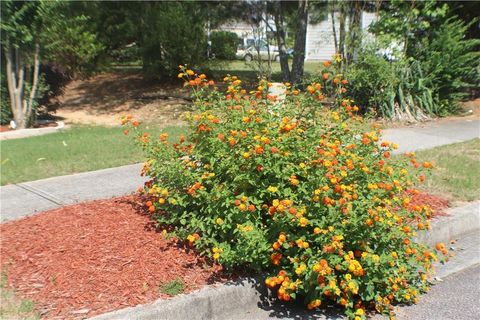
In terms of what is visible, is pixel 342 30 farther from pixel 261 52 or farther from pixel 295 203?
pixel 295 203

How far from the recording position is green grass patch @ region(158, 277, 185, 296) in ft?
11.9

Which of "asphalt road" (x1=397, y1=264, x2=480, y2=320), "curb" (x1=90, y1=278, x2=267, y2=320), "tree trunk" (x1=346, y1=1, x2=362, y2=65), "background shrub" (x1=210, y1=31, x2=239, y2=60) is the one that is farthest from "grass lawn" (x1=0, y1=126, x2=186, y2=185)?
"background shrub" (x1=210, y1=31, x2=239, y2=60)

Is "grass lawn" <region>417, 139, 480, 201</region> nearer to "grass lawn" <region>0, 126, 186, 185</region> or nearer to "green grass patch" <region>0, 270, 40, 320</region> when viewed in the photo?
"grass lawn" <region>0, 126, 186, 185</region>

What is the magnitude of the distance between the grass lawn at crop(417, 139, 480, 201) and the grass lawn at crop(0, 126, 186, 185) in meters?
3.94

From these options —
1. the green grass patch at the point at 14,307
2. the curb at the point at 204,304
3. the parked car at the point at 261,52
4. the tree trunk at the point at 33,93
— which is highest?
the parked car at the point at 261,52

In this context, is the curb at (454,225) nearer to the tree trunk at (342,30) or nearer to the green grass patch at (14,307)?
the green grass patch at (14,307)

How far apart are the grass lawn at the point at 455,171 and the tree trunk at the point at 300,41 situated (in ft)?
18.8

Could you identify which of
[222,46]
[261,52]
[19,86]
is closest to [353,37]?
[261,52]

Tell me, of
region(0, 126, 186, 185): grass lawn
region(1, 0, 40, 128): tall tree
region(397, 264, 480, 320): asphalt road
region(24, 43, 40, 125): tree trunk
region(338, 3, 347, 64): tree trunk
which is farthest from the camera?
region(338, 3, 347, 64): tree trunk

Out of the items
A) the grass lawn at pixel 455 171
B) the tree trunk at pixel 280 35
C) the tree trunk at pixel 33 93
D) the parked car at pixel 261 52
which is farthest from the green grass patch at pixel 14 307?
the tree trunk at pixel 280 35

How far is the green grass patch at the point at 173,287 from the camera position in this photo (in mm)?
3615

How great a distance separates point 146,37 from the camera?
597 inches

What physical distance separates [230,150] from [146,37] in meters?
11.8

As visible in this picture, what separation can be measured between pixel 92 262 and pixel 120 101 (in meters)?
12.0
